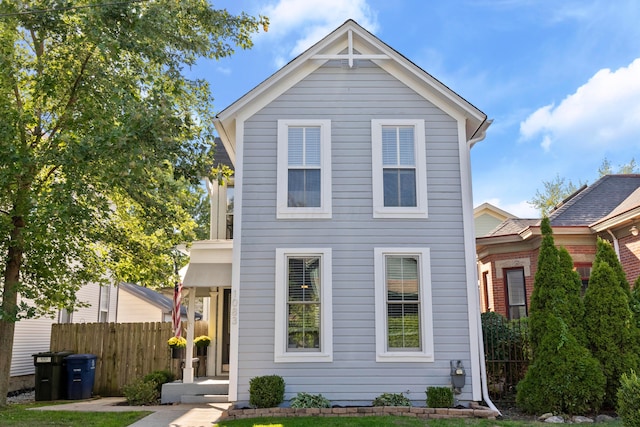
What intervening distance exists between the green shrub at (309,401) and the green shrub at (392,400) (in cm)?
85

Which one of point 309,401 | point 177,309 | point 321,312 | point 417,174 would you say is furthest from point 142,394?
point 417,174

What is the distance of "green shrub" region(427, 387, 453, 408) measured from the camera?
9.25 m

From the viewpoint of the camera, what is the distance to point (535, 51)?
16781 mm

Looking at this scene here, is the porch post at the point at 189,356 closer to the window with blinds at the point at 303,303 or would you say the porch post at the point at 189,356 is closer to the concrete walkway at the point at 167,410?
the concrete walkway at the point at 167,410

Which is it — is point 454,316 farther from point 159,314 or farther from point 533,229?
point 159,314

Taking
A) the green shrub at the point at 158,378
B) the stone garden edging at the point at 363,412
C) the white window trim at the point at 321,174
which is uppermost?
the white window trim at the point at 321,174

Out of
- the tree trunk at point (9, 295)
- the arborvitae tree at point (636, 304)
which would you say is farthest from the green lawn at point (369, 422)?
the tree trunk at point (9, 295)

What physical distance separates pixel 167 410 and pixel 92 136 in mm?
5137

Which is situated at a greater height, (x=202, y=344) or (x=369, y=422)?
(x=202, y=344)

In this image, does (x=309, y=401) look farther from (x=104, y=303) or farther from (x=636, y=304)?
(x=104, y=303)

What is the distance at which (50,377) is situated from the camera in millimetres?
12148

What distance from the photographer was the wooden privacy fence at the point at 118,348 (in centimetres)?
1295

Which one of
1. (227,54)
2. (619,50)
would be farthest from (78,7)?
(619,50)

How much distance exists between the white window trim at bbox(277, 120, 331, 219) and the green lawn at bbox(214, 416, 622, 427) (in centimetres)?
352
